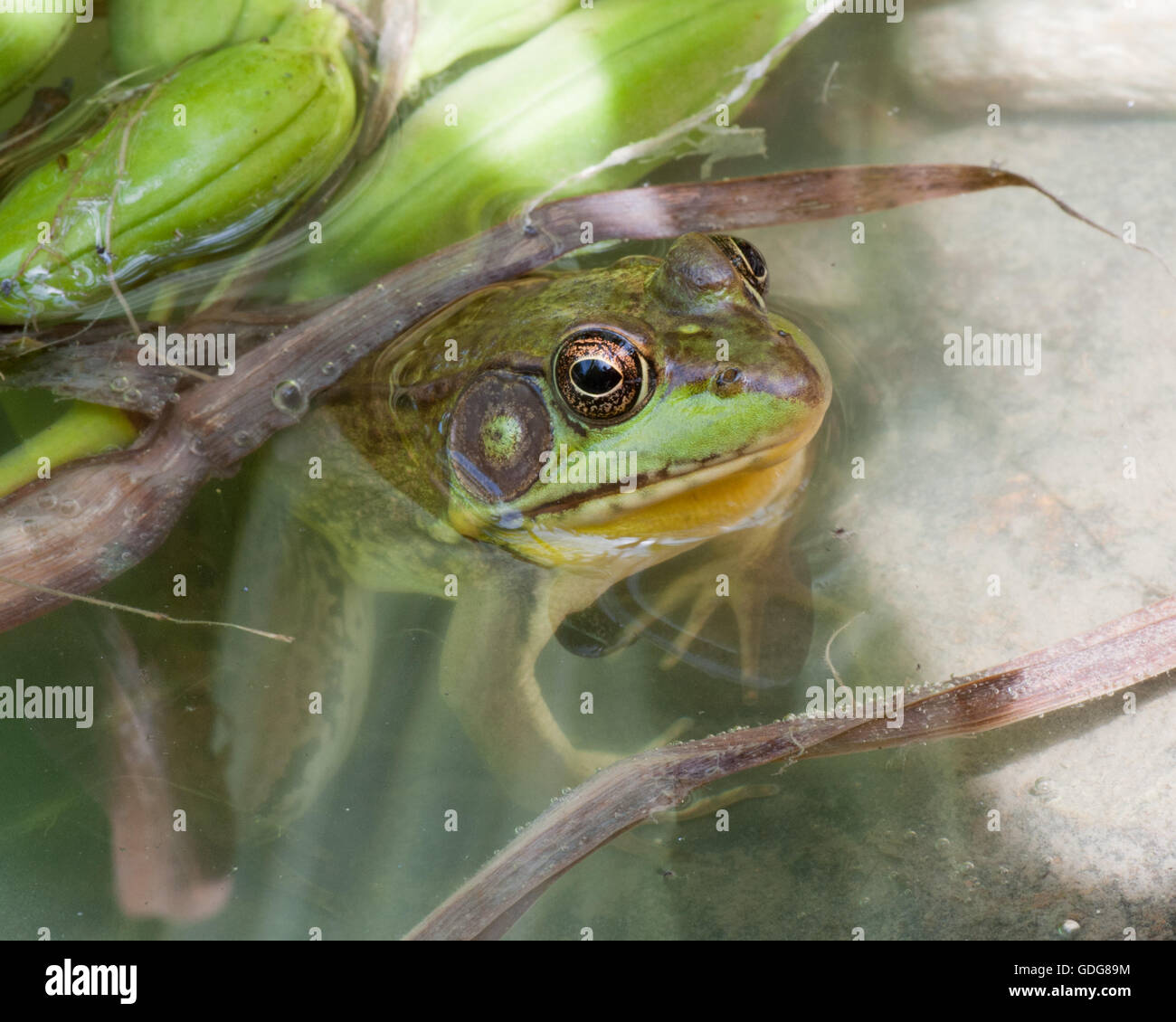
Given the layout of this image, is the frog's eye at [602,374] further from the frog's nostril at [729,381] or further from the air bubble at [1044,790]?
the air bubble at [1044,790]

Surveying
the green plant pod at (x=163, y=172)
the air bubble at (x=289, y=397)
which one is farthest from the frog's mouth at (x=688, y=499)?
the green plant pod at (x=163, y=172)

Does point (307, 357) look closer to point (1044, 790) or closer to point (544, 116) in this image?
point (544, 116)

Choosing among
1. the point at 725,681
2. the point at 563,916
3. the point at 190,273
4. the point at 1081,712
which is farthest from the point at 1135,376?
the point at 190,273

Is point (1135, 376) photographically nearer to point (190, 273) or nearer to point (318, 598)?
point (318, 598)

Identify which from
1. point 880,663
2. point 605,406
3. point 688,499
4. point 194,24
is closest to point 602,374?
point 605,406

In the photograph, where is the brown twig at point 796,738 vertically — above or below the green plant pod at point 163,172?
below
